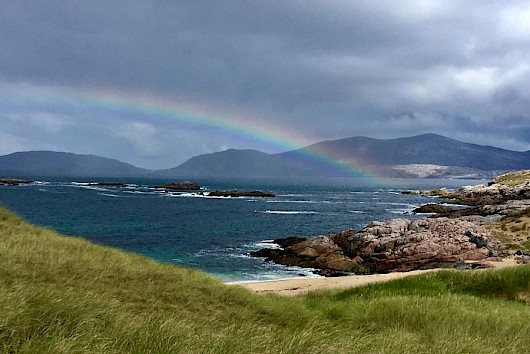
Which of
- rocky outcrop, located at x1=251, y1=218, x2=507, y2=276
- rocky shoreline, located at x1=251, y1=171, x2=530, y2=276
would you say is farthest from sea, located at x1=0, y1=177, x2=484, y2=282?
rocky outcrop, located at x1=251, y1=218, x2=507, y2=276

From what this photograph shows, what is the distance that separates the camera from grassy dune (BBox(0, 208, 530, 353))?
5.16 meters

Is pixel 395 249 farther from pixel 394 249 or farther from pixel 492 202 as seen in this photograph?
pixel 492 202

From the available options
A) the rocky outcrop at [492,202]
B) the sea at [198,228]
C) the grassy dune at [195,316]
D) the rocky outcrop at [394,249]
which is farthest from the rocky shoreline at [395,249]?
the rocky outcrop at [492,202]

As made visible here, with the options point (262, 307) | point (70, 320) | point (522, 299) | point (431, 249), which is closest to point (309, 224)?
point (431, 249)

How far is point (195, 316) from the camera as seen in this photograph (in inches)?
319

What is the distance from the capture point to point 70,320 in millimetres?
5715

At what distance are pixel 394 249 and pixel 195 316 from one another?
3150cm

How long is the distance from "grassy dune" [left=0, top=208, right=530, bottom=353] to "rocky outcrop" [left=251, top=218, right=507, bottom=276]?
20.1m

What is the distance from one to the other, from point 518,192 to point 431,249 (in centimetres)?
Result: 7257

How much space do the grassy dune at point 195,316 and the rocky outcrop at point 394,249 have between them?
20144 millimetres

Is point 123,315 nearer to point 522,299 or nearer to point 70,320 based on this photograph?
point 70,320

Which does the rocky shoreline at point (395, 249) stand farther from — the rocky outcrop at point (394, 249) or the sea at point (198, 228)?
the sea at point (198, 228)

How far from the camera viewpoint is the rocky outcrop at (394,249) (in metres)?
33.8

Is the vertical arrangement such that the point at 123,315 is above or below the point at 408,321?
above
